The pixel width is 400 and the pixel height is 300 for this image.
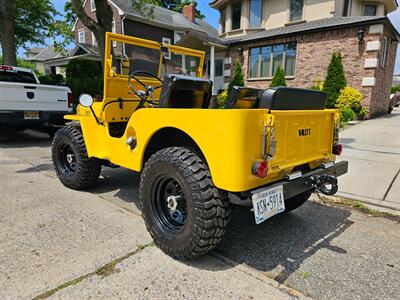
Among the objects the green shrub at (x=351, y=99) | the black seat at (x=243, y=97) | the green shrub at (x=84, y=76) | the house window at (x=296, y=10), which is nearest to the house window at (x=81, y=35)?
the green shrub at (x=84, y=76)

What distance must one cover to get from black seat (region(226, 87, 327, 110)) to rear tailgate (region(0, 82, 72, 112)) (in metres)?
6.27

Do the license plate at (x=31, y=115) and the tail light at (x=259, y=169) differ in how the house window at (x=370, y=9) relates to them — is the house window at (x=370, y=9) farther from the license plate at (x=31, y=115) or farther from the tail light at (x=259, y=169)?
the tail light at (x=259, y=169)

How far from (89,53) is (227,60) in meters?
10.2

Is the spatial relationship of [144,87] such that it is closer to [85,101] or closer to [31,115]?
[85,101]

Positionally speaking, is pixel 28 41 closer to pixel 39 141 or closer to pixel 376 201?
pixel 39 141

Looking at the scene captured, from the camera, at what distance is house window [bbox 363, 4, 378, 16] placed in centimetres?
1683

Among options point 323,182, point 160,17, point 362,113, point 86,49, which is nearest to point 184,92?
point 323,182

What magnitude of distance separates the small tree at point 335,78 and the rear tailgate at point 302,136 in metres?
10.3

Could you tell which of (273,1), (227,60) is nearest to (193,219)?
(227,60)

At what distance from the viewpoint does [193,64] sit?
167 inches

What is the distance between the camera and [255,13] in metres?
17.9

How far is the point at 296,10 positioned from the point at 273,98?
17.3 meters

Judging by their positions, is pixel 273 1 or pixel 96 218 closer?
pixel 96 218

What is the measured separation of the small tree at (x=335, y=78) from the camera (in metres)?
12.1
